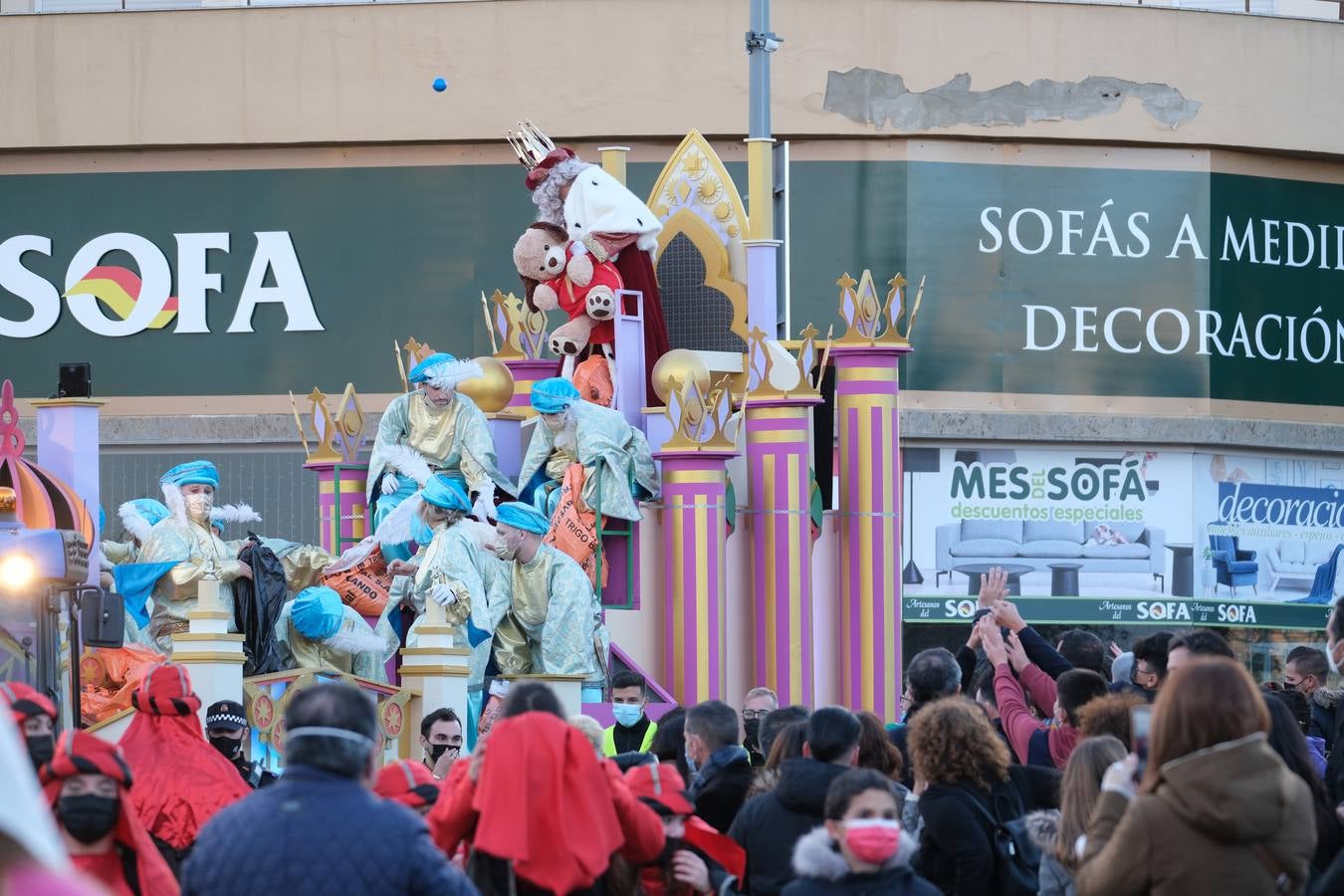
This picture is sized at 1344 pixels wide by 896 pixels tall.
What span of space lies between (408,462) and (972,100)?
10861mm

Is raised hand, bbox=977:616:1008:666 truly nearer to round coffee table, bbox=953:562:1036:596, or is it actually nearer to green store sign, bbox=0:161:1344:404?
round coffee table, bbox=953:562:1036:596

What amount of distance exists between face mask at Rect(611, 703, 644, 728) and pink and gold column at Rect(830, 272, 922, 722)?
236 inches

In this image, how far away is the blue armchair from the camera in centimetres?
2633

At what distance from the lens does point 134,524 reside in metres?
16.0

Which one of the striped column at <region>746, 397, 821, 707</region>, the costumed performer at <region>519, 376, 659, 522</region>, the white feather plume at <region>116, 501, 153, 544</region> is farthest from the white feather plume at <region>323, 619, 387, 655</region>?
the striped column at <region>746, 397, 821, 707</region>

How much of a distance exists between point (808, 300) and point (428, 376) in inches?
376

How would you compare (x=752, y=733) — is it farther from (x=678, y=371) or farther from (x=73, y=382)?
(x=678, y=371)

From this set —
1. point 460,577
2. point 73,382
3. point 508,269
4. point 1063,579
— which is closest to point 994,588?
point 73,382

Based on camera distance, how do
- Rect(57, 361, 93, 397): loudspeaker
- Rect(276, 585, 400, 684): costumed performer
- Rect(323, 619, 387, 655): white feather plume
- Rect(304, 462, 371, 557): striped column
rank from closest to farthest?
1. Rect(57, 361, 93, 397): loudspeaker
2. Rect(276, 585, 400, 684): costumed performer
3. Rect(323, 619, 387, 655): white feather plume
4. Rect(304, 462, 371, 557): striped column

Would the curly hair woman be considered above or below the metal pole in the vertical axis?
below

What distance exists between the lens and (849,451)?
1858cm

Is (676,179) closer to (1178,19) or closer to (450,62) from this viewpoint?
(450,62)

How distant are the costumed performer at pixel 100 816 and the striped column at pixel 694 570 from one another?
11589mm

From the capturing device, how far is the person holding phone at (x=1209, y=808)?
5363 millimetres
